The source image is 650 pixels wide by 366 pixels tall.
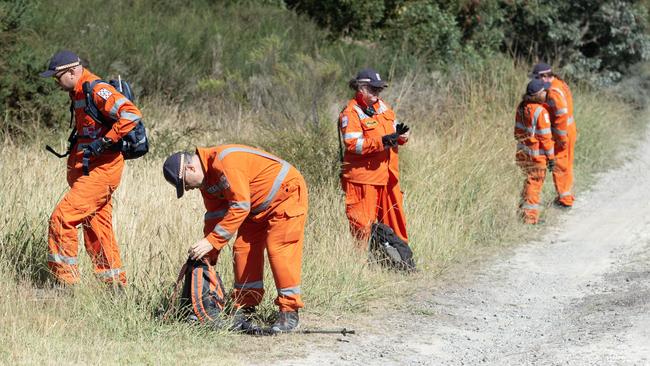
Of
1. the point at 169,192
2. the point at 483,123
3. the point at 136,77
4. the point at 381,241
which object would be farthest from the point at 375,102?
the point at 136,77

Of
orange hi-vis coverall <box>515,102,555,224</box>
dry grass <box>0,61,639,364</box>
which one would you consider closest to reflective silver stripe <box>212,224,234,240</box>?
dry grass <box>0,61,639,364</box>

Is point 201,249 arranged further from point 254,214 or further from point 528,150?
point 528,150

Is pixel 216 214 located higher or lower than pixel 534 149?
higher

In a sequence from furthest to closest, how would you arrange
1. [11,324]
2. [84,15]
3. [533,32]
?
1. [533,32]
2. [84,15]
3. [11,324]

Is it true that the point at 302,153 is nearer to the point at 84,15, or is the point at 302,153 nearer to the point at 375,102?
the point at 375,102

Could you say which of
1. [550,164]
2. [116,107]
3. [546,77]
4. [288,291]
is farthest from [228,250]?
[546,77]

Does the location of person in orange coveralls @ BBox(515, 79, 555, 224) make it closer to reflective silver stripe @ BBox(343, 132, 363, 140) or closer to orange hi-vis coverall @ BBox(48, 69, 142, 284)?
reflective silver stripe @ BBox(343, 132, 363, 140)

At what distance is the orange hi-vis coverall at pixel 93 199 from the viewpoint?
786 cm

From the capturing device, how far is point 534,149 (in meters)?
12.1

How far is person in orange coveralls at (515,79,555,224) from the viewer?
11.9 meters

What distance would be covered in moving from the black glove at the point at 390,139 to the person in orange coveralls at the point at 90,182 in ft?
7.10

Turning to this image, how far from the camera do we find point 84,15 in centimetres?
1633

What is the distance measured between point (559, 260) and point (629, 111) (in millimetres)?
10445

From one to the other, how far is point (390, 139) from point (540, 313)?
1896 mm
